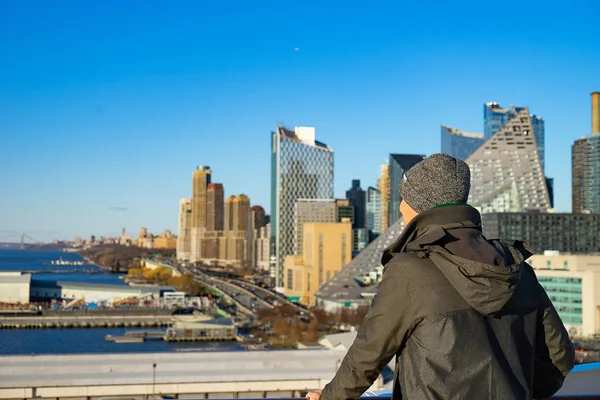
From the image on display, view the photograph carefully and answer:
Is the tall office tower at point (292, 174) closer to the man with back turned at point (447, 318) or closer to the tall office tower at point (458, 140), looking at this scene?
the tall office tower at point (458, 140)

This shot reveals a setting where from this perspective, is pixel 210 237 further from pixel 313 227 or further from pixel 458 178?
pixel 458 178

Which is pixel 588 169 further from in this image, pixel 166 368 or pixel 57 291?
pixel 166 368

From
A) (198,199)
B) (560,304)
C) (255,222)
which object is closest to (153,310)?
(560,304)

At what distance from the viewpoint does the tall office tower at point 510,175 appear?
1416cm

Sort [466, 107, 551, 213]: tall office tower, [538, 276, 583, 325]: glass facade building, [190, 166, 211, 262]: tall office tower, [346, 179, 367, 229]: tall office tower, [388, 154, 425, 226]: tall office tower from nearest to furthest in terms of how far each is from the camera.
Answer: [538, 276, 583, 325]: glass facade building → [466, 107, 551, 213]: tall office tower → [388, 154, 425, 226]: tall office tower → [346, 179, 367, 229]: tall office tower → [190, 166, 211, 262]: tall office tower

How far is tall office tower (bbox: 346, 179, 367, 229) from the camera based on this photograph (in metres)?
30.5

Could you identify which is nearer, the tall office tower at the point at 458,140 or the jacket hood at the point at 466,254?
the jacket hood at the point at 466,254

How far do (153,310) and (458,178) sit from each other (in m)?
16.7

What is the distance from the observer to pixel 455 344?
0.50 meters

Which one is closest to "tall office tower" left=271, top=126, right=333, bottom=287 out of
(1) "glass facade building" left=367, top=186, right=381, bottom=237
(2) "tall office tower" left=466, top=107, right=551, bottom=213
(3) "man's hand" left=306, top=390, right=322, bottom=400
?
(1) "glass facade building" left=367, top=186, right=381, bottom=237

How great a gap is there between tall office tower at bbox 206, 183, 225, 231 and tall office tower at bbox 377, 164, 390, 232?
1268 cm

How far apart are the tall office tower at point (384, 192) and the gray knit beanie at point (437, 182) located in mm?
28012

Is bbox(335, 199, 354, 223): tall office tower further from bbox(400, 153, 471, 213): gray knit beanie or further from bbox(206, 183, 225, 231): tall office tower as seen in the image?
bbox(400, 153, 471, 213): gray knit beanie

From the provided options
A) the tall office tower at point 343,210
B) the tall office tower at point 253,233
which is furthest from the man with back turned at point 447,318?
the tall office tower at point 253,233
